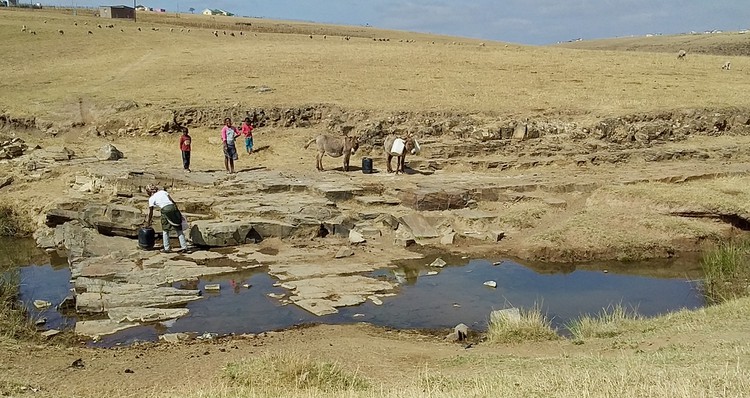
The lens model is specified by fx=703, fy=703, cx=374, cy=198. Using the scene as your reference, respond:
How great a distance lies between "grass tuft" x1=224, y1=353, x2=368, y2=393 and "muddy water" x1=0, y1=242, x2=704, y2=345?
3.14m

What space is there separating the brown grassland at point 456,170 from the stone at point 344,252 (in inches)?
159

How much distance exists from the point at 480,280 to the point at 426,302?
1.82 meters

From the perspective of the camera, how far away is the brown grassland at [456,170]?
807 cm

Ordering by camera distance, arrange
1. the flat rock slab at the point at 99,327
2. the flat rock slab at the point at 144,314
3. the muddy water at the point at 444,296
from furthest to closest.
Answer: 1. the muddy water at the point at 444,296
2. the flat rock slab at the point at 144,314
3. the flat rock slab at the point at 99,327

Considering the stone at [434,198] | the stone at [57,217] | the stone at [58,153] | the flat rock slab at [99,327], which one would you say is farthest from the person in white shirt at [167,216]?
the stone at [58,153]

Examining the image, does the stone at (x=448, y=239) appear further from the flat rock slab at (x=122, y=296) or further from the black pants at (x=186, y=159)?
the black pants at (x=186, y=159)

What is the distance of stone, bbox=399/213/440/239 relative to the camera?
1716 cm

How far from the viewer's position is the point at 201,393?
24.9 feet

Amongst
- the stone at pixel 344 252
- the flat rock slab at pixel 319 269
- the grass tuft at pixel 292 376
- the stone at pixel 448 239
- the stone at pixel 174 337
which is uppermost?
A: the grass tuft at pixel 292 376

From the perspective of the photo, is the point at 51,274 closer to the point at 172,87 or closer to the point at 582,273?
the point at 582,273

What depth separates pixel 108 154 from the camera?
23047 millimetres

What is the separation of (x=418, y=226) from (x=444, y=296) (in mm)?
4001

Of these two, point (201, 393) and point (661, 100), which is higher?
point (661, 100)

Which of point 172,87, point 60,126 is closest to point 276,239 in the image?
point 60,126
